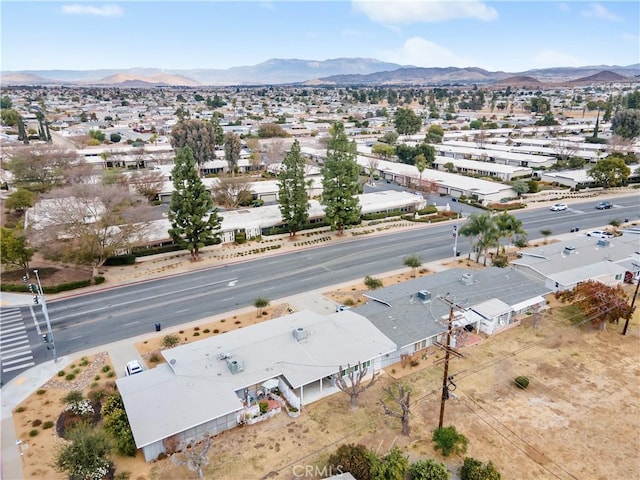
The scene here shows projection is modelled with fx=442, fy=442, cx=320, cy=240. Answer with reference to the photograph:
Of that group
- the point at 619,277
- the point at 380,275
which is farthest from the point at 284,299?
the point at 619,277

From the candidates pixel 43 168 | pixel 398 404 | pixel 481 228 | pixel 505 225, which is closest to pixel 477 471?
pixel 398 404

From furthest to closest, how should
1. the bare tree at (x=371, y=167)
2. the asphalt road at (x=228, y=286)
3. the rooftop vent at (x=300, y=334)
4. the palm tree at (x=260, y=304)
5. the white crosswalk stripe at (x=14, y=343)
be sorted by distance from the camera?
the bare tree at (x=371, y=167) < the palm tree at (x=260, y=304) < the asphalt road at (x=228, y=286) < the white crosswalk stripe at (x=14, y=343) < the rooftop vent at (x=300, y=334)

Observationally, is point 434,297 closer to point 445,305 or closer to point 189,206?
point 445,305

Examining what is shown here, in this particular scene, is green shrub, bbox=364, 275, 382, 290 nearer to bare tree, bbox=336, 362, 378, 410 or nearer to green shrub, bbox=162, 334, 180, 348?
bare tree, bbox=336, 362, 378, 410

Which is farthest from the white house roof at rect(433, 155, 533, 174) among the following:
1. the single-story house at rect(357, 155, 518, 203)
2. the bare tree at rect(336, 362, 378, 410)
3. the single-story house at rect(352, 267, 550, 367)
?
the bare tree at rect(336, 362, 378, 410)

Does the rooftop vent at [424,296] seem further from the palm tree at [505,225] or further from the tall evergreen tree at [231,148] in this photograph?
the tall evergreen tree at [231,148]

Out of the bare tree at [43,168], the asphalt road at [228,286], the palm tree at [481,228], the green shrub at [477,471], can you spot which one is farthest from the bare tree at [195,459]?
the bare tree at [43,168]

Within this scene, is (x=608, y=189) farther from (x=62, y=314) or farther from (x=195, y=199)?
(x=62, y=314)
